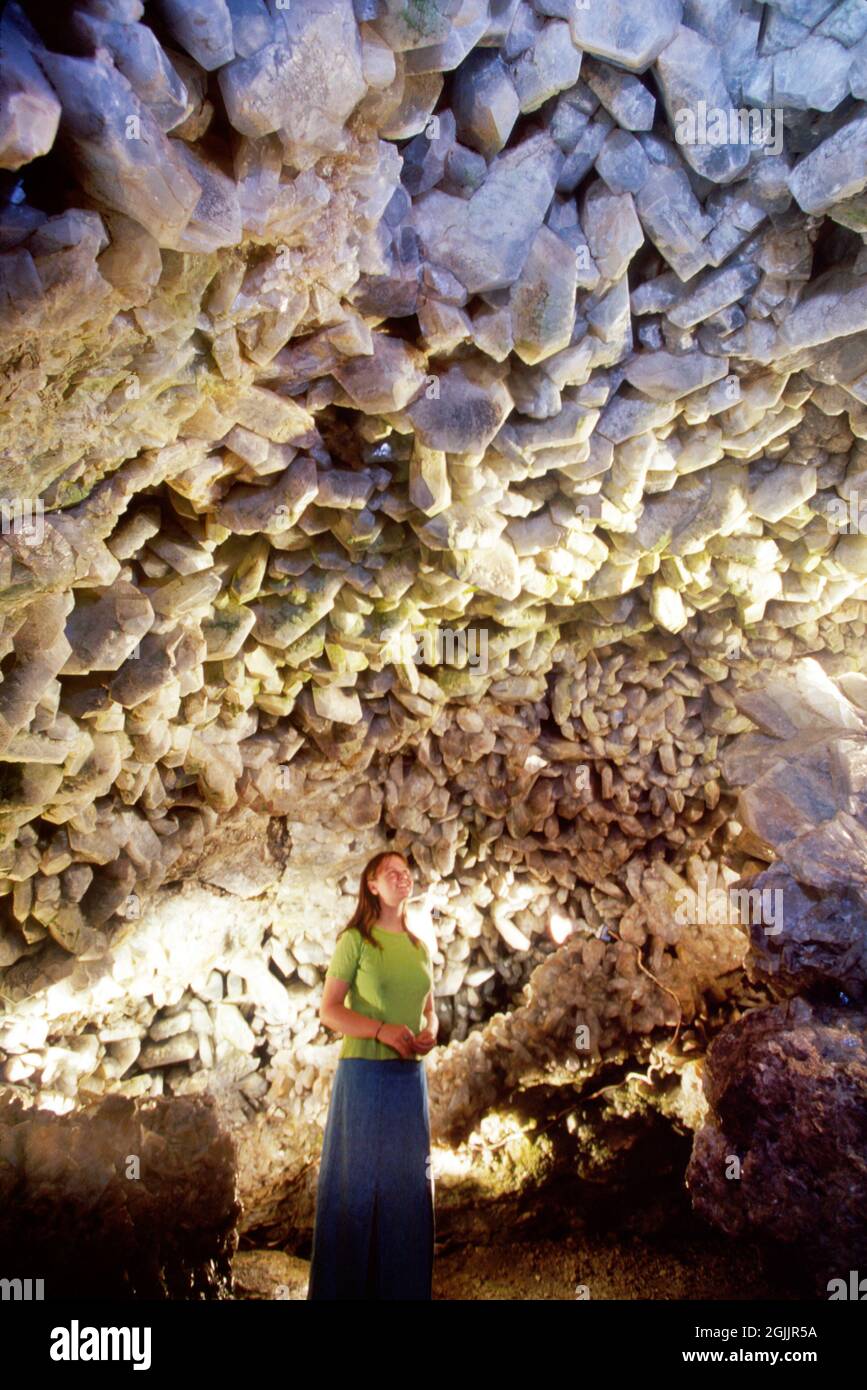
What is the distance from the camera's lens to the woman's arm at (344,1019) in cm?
392

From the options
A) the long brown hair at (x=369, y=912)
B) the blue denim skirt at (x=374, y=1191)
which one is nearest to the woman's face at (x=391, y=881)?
the long brown hair at (x=369, y=912)

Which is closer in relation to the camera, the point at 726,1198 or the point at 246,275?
the point at 246,275

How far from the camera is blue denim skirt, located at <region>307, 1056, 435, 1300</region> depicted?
146 inches

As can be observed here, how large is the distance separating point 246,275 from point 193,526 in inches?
37.8

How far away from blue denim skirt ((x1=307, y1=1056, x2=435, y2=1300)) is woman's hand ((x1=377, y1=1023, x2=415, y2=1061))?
0.14 ft

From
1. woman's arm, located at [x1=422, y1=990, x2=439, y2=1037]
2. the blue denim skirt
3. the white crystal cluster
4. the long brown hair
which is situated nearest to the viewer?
the white crystal cluster

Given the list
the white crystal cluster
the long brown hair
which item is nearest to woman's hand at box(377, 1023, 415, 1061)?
the long brown hair

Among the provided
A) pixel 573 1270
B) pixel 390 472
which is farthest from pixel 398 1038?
pixel 390 472

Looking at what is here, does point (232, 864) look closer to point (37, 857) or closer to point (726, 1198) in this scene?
point (37, 857)

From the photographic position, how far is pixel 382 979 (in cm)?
403

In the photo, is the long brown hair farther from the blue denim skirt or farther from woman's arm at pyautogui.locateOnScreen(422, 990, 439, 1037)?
the blue denim skirt

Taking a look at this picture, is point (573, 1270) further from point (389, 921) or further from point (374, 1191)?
point (389, 921)
